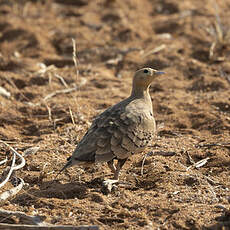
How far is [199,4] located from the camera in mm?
11172

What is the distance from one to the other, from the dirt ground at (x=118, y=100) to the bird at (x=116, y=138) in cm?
32

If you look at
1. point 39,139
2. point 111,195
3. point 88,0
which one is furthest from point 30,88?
point 88,0

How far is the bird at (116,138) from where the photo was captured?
4367mm

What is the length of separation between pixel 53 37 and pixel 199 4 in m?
3.78

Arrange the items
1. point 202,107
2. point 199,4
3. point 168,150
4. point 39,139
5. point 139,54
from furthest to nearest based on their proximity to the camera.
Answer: point 199,4, point 139,54, point 202,107, point 39,139, point 168,150

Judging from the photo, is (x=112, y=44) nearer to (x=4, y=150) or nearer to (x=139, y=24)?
(x=139, y=24)

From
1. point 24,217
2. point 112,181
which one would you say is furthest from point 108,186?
point 24,217

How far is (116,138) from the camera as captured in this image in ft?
14.7

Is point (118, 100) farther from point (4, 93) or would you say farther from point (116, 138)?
point (116, 138)

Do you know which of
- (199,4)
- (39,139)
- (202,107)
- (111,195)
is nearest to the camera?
(111,195)

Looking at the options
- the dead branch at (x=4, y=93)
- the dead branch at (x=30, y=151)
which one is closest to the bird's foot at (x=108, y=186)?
the dead branch at (x=30, y=151)

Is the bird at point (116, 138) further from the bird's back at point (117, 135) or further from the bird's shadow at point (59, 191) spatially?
the bird's shadow at point (59, 191)

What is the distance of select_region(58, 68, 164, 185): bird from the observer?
4367 mm

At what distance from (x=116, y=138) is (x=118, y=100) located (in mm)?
2555
